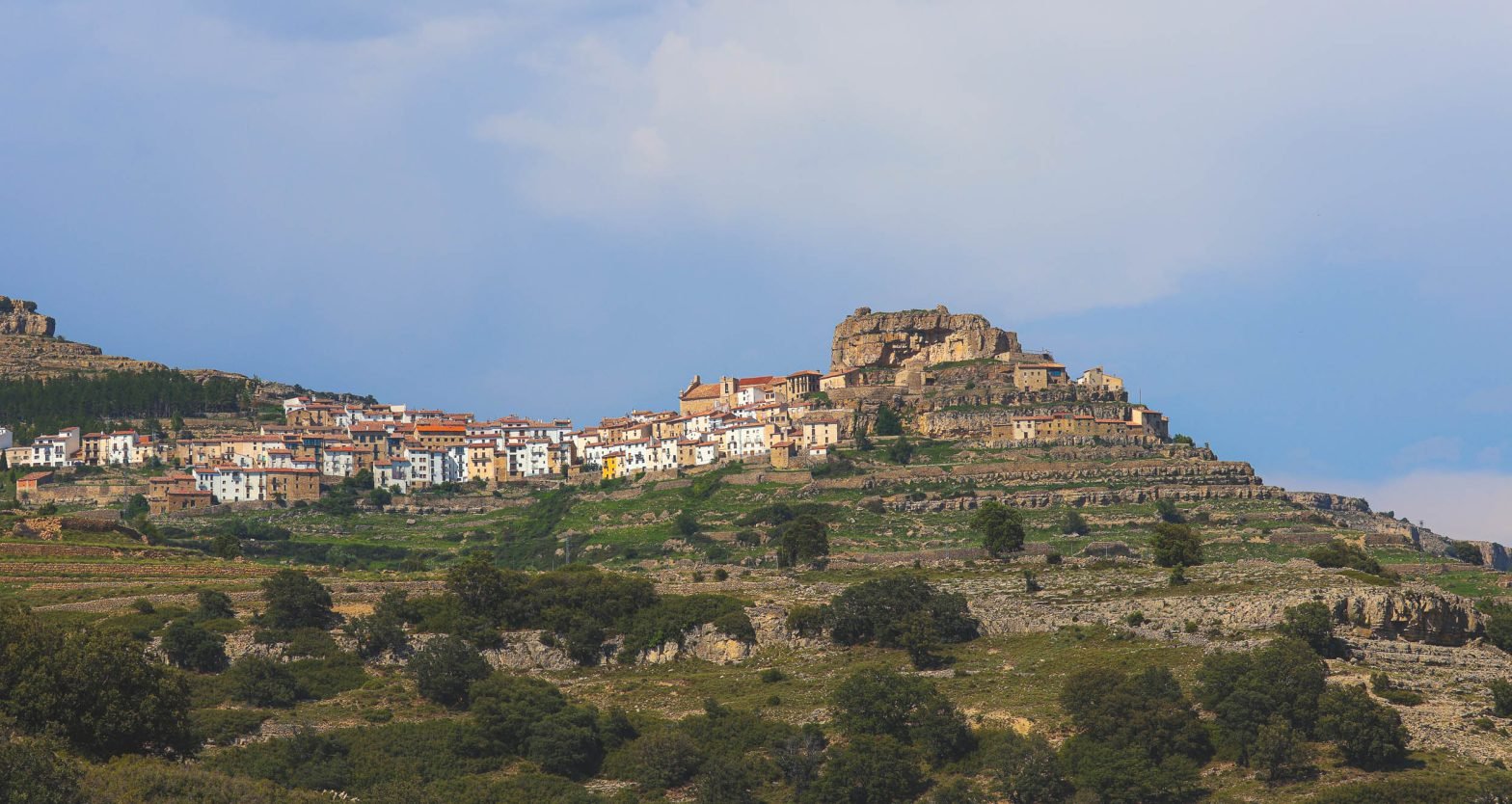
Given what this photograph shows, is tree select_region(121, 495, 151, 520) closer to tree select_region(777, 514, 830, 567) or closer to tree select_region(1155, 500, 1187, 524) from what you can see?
tree select_region(777, 514, 830, 567)

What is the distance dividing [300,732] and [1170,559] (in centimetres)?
3884

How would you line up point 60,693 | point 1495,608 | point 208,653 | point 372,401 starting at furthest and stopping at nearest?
point 372,401, point 1495,608, point 208,653, point 60,693

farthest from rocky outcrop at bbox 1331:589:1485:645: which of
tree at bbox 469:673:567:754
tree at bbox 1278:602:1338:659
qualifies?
tree at bbox 469:673:567:754

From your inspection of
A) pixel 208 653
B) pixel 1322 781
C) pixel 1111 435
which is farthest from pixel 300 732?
pixel 1111 435

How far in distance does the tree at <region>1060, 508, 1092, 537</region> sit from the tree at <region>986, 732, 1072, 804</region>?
163 feet

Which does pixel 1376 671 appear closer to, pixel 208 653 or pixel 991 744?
pixel 991 744

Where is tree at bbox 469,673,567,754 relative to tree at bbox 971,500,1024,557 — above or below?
below

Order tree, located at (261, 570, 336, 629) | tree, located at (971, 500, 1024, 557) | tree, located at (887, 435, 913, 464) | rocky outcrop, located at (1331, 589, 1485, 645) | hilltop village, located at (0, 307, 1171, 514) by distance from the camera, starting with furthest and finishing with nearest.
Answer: hilltop village, located at (0, 307, 1171, 514) → tree, located at (887, 435, 913, 464) → tree, located at (971, 500, 1024, 557) → tree, located at (261, 570, 336, 629) → rocky outcrop, located at (1331, 589, 1485, 645)

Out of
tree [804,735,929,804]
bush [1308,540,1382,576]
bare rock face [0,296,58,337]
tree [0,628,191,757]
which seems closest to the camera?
tree [0,628,191,757]

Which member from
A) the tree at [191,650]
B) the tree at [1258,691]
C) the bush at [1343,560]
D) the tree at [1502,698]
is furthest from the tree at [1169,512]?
the tree at [191,650]

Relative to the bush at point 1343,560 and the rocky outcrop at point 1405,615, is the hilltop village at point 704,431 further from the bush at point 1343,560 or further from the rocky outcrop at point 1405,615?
the rocky outcrop at point 1405,615

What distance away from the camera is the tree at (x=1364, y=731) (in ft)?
164

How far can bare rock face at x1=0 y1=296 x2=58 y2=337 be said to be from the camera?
17562cm

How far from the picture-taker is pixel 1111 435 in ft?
417
